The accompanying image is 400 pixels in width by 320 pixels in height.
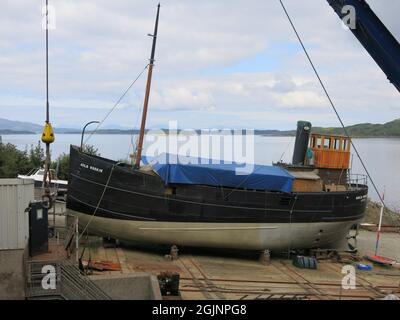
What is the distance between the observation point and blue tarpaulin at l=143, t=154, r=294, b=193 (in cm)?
1811

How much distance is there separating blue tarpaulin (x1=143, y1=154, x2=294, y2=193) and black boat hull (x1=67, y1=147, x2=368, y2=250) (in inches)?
11.8

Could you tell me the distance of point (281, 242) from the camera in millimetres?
19172

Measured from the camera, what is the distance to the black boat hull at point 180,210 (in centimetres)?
1817

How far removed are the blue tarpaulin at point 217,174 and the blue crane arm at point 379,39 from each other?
8.88 m

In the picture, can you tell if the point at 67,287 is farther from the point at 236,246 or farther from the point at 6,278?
the point at 236,246

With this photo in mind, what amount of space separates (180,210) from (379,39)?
10.6 m

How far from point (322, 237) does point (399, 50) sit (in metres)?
11.8

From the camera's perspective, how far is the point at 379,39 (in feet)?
33.5
